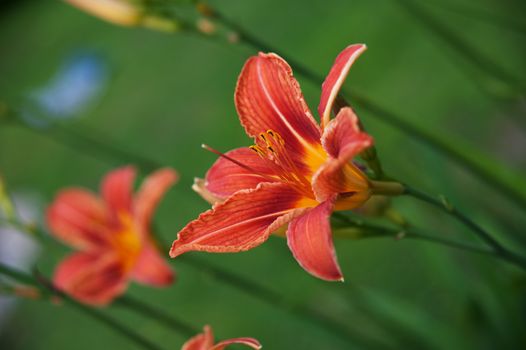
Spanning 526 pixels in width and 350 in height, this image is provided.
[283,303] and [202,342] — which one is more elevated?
[283,303]

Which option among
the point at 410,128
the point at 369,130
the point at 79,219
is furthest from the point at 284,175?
the point at 369,130

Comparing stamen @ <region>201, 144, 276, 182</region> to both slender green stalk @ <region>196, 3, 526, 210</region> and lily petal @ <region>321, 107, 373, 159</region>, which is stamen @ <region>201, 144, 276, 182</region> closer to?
lily petal @ <region>321, 107, 373, 159</region>

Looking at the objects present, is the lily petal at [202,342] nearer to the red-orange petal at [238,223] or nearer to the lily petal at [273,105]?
the red-orange petal at [238,223]

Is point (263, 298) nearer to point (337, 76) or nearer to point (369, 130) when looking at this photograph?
point (337, 76)

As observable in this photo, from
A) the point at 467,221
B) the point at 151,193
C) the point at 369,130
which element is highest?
the point at 369,130

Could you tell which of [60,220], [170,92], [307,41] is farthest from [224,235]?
[170,92]

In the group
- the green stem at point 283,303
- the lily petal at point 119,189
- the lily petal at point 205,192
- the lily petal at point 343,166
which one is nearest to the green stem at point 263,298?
the green stem at point 283,303

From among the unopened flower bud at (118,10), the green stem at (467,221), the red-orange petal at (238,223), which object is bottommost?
the red-orange petal at (238,223)
